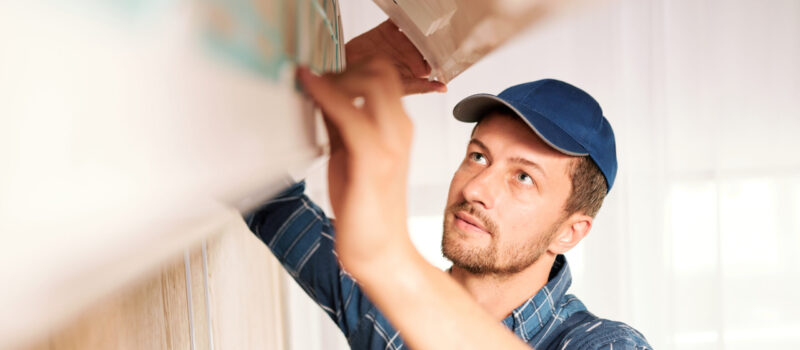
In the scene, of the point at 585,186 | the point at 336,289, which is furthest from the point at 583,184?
the point at 336,289

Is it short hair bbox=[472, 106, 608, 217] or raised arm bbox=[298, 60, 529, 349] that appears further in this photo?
short hair bbox=[472, 106, 608, 217]

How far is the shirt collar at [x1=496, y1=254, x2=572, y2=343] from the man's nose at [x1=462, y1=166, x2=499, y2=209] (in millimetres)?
182

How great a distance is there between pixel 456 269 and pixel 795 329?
2.03 meters

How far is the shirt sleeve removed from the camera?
890 mm

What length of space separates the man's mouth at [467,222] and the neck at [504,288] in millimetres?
107

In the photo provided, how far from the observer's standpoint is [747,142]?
7.74 ft

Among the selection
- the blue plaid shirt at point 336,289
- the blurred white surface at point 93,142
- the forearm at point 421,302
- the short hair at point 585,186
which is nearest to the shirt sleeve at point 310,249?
the blue plaid shirt at point 336,289

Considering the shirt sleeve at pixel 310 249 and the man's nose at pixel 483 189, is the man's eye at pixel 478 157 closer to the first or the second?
the man's nose at pixel 483 189

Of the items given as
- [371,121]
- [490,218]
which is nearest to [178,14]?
[371,121]

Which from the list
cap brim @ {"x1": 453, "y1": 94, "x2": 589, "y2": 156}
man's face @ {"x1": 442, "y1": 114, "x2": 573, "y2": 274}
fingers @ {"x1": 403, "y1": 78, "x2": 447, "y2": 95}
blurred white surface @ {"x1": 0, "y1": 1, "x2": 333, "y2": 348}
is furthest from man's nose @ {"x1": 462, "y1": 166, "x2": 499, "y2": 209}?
blurred white surface @ {"x1": 0, "y1": 1, "x2": 333, "y2": 348}

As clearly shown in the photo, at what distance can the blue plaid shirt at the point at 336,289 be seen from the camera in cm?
89

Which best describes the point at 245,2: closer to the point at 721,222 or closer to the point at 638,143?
the point at 638,143

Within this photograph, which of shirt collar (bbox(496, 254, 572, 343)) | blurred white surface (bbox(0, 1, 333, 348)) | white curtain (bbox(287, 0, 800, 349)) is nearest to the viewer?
blurred white surface (bbox(0, 1, 333, 348))

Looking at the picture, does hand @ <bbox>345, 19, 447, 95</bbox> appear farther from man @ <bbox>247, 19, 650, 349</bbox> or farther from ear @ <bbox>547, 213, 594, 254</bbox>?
ear @ <bbox>547, 213, 594, 254</bbox>
